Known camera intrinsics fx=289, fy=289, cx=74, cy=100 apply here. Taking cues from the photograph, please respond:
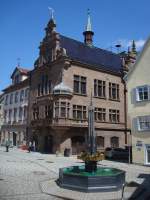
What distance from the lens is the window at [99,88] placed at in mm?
43844

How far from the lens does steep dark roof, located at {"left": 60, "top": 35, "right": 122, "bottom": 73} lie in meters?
43.7

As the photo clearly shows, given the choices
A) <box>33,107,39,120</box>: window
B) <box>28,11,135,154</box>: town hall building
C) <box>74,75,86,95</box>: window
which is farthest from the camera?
<box>33,107,39,120</box>: window

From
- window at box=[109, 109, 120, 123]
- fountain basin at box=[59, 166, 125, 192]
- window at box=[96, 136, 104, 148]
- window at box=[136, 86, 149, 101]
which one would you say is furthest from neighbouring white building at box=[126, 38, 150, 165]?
window at box=[109, 109, 120, 123]

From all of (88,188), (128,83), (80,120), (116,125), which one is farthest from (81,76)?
(88,188)

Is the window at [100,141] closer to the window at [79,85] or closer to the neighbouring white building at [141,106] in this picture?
the window at [79,85]

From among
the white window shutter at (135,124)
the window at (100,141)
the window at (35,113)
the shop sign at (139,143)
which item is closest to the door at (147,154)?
the shop sign at (139,143)

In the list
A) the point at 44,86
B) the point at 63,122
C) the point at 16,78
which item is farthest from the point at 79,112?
the point at 16,78

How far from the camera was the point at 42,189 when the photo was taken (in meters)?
15.1

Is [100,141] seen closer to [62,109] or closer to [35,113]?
[62,109]

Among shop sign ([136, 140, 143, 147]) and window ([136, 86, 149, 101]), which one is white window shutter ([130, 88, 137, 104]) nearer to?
window ([136, 86, 149, 101])

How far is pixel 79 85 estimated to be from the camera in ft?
137

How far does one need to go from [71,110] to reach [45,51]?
1133 cm

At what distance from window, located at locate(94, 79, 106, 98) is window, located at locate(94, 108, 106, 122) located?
2.18m

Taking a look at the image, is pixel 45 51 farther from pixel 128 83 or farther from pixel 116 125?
pixel 128 83
